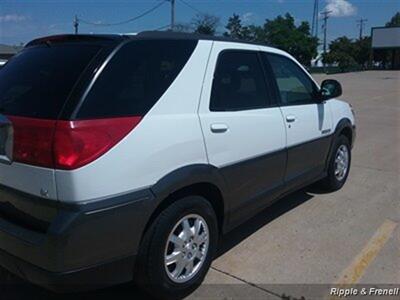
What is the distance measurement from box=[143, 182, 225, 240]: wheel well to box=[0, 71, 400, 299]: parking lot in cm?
50

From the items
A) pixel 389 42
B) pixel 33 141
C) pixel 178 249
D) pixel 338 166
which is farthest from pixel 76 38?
pixel 389 42

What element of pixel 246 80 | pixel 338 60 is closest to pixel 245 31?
pixel 338 60

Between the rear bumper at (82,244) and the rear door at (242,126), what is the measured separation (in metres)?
0.86

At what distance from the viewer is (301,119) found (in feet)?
15.1

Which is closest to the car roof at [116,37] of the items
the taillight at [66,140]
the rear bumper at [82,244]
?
the taillight at [66,140]

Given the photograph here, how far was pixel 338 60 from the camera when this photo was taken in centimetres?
8250

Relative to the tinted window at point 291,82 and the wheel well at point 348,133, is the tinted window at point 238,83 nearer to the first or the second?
the tinted window at point 291,82

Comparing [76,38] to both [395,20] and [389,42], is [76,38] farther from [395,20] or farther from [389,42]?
[395,20]

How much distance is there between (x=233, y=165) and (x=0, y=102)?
1.78 metres

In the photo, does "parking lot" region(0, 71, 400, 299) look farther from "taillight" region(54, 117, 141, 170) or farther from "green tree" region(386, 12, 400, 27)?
"green tree" region(386, 12, 400, 27)

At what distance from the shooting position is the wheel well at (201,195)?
9.71ft

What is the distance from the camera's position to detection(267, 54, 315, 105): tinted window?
14.4 feet

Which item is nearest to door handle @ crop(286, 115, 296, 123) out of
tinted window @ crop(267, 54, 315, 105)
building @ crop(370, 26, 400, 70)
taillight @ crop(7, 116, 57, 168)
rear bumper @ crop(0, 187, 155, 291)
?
tinted window @ crop(267, 54, 315, 105)

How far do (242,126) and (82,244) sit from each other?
168 cm
